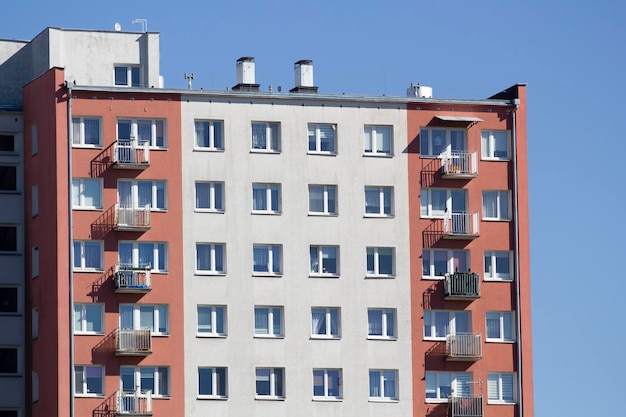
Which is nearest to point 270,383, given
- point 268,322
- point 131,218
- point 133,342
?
point 268,322

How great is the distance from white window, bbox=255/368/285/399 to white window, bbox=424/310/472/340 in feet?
29.4

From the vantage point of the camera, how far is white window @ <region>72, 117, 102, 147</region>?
113m

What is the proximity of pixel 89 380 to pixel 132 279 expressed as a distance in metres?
5.83

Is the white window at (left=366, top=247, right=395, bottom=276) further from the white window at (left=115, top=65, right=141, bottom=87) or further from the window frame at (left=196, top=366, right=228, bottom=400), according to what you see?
the white window at (left=115, top=65, right=141, bottom=87)

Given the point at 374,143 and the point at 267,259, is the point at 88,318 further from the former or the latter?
the point at 374,143

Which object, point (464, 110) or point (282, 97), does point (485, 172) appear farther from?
point (282, 97)

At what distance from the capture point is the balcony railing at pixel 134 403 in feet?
363

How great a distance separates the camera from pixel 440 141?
390 ft

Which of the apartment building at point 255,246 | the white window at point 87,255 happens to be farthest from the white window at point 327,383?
the white window at point 87,255

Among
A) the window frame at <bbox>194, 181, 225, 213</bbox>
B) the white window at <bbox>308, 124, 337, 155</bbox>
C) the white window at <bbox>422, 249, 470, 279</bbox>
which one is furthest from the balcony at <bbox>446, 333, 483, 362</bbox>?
the window frame at <bbox>194, 181, 225, 213</bbox>

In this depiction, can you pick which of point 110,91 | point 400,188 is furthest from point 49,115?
point 400,188

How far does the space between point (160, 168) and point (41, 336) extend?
36.7 ft

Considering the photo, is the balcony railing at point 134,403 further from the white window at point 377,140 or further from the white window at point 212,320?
the white window at point 377,140

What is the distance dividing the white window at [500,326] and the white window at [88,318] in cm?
2193
